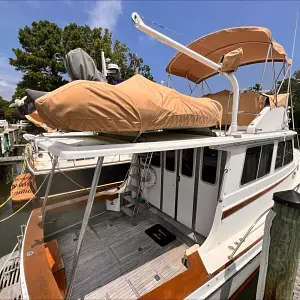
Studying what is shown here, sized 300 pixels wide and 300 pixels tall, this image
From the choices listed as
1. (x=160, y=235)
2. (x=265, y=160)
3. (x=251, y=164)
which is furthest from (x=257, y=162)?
(x=160, y=235)

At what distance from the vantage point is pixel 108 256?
3.22 meters

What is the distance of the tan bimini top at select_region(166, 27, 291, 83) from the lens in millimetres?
4090

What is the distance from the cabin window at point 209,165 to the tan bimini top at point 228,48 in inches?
108

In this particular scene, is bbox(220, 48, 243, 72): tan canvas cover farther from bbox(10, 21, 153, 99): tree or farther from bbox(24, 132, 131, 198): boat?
bbox(10, 21, 153, 99): tree

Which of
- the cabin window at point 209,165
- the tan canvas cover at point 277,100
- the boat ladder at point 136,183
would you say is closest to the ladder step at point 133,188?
the boat ladder at point 136,183

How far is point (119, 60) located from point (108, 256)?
2212cm

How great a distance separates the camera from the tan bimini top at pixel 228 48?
409 centimetres

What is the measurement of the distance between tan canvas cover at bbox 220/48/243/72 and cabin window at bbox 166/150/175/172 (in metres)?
1.70

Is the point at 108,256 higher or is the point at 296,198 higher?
the point at 296,198

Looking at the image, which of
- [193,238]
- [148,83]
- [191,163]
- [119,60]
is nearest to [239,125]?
[191,163]

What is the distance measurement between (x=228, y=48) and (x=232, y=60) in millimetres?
2526

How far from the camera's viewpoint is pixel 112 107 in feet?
5.58

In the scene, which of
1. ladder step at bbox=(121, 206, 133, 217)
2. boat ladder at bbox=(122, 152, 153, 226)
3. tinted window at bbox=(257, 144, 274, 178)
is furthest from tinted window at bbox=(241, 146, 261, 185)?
ladder step at bbox=(121, 206, 133, 217)

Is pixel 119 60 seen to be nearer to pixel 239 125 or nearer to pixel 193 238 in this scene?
pixel 239 125
